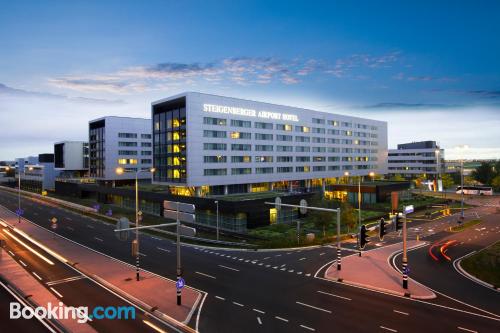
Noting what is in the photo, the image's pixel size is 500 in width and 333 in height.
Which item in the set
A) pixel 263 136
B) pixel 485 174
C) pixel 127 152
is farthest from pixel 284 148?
pixel 485 174

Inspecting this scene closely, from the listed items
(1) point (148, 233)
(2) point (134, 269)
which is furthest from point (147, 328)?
(1) point (148, 233)

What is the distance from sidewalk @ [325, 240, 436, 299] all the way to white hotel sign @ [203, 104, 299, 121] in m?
50.4

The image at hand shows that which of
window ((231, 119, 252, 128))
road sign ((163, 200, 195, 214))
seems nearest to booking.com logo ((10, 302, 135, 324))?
road sign ((163, 200, 195, 214))

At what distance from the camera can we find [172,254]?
41.8 metres

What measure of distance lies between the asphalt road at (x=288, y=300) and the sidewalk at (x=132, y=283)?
139cm

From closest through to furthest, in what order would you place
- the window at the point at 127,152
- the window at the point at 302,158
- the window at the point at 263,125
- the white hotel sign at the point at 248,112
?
1. the white hotel sign at the point at 248,112
2. the window at the point at 263,125
3. the window at the point at 302,158
4. the window at the point at 127,152

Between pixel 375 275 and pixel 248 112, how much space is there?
60.3 metres

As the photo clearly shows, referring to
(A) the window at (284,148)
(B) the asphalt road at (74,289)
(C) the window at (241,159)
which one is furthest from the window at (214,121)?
(B) the asphalt road at (74,289)

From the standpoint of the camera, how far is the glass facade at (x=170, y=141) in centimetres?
7738

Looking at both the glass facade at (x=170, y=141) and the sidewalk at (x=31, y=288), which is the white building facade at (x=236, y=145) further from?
the sidewalk at (x=31, y=288)

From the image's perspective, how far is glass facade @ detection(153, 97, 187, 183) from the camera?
77375 millimetres

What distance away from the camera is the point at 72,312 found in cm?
2433

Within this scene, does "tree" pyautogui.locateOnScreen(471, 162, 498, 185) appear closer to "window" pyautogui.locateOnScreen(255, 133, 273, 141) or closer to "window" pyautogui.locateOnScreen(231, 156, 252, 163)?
"window" pyautogui.locateOnScreen(255, 133, 273, 141)

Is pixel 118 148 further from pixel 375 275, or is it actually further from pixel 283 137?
pixel 375 275
